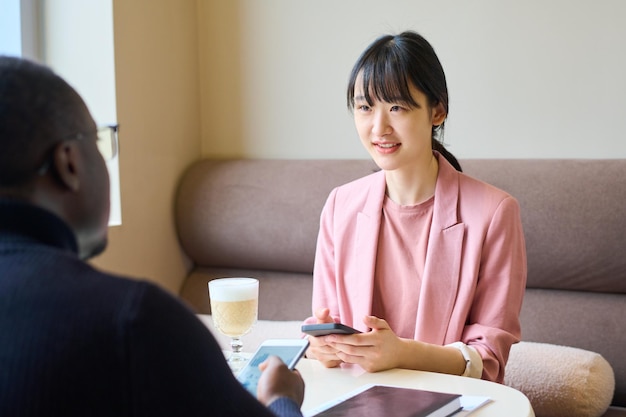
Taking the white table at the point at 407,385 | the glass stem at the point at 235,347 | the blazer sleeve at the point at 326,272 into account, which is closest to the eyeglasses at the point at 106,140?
the white table at the point at 407,385

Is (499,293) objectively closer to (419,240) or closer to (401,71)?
(419,240)

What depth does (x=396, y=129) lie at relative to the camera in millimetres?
1645

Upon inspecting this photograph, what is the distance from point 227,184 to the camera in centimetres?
262

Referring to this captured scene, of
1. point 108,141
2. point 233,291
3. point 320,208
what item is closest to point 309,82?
point 320,208

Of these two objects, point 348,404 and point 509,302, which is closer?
point 348,404

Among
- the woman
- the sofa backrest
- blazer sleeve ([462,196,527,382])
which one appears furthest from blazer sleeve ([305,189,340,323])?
the sofa backrest

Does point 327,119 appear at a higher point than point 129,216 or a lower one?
higher

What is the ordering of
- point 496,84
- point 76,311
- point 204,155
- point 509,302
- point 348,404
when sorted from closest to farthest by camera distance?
point 76,311 < point 348,404 < point 509,302 < point 496,84 < point 204,155

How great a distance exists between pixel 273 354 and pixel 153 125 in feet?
5.15

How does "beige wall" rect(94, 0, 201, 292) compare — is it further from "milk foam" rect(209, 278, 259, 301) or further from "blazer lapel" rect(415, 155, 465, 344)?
"blazer lapel" rect(415, 155, 465, 344)

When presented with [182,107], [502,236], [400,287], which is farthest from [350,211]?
[182,107]

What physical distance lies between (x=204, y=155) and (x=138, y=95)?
476 mm

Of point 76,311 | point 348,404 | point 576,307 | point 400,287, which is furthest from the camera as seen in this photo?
point 576,307

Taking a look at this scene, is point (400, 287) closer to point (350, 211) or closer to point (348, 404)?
point (350, 211)
